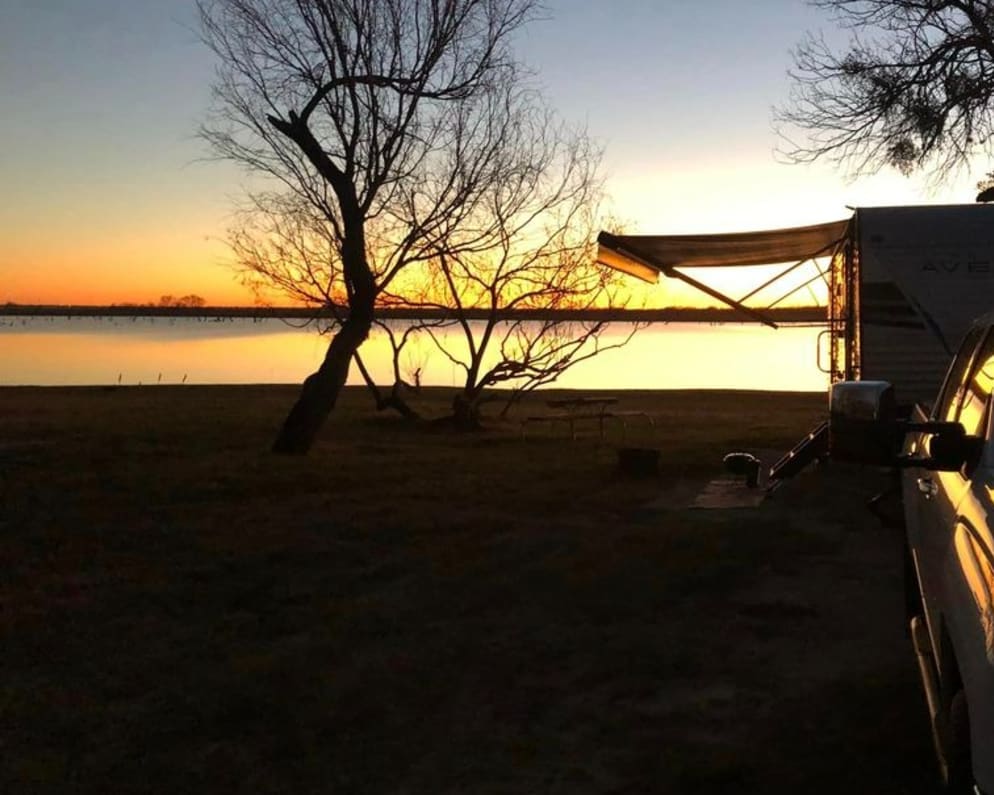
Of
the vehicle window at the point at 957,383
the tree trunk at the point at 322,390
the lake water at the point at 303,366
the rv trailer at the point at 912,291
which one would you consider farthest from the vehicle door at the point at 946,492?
the lake water at the point at 303,366

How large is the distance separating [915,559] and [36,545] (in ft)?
21.7

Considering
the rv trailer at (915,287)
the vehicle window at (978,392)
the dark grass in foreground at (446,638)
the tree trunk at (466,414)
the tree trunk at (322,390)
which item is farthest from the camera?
the tree trunk at (466,414)

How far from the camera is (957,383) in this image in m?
4.67

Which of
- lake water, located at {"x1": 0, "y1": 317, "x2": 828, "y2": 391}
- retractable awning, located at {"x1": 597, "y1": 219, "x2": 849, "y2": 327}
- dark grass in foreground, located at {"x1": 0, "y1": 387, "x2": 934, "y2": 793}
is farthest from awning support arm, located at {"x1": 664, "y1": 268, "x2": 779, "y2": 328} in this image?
lake water, located at {"x1": 0, "y1": 317, "x2": 828, "y2": 391}

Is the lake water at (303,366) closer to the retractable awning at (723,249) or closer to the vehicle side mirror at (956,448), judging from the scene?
the retractable awning at (723,249)

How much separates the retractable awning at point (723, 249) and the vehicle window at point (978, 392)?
8.19 m

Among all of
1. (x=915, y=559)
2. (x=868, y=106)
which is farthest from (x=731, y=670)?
(x=868, y=106)

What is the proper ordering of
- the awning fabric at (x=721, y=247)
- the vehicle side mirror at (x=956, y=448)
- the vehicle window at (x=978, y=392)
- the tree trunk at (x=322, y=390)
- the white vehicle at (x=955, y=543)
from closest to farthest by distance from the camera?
the white vehicle at (x=955, y=543)
the vehicle side mirror at (x=956, y=448)
the vehicle window at (x=978, y=392)
the awning fabric at (x=721, y=247)
the tree trunk at (x=322, y=390)

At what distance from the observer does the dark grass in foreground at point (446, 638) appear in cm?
437

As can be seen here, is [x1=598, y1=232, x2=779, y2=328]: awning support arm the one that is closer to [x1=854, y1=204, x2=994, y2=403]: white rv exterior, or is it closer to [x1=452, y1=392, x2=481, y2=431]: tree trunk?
[x1=854, y1=204, x2=994, y2=403]: white rv exterior

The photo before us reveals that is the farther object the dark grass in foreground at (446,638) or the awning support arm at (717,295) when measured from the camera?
the awning support arm at (717,295)

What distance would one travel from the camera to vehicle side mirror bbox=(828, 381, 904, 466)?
10.9 feet

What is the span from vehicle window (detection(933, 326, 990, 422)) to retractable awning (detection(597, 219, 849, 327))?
24.4 ft

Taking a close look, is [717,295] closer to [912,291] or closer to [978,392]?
[912,291]
